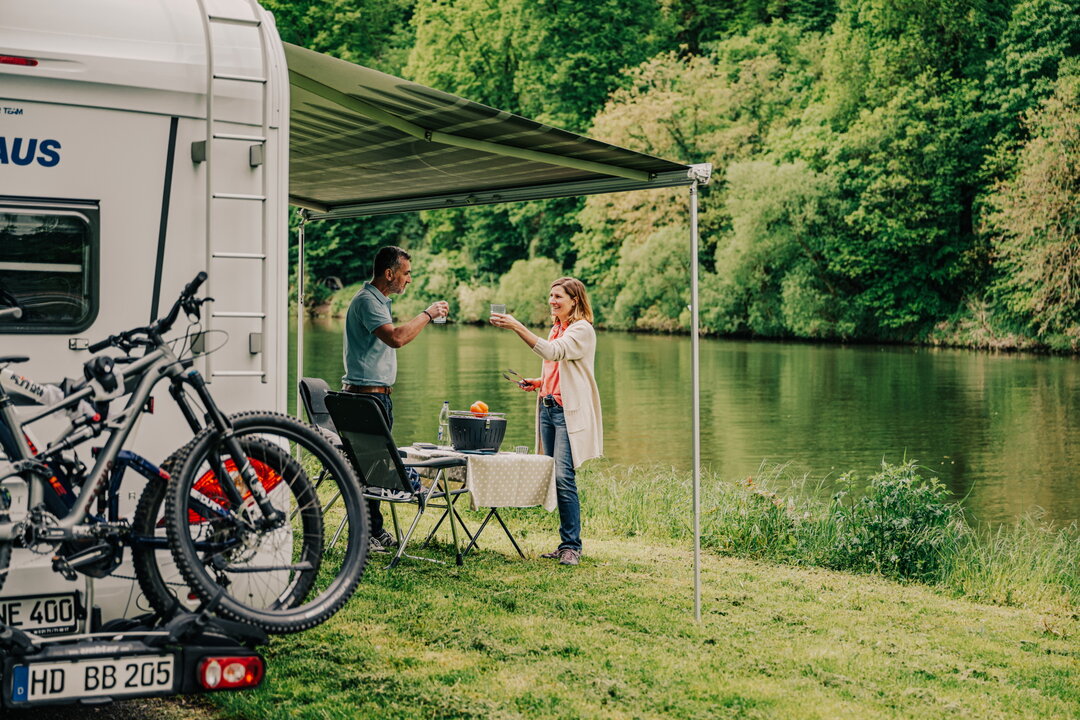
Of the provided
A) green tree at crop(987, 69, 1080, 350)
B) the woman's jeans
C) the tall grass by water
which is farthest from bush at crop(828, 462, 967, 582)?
green tree at crop(987, 69, 1080, 350)

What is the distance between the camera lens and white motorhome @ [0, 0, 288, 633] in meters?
3.77

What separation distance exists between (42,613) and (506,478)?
3405 millimetres

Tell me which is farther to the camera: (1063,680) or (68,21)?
(1063,680)

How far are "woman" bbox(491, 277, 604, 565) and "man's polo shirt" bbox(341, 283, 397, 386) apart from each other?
0.94 metres

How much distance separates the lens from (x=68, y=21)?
150 inches

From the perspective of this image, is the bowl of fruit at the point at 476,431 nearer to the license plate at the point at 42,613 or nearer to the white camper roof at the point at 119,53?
the white camper roof at the point at 119,53

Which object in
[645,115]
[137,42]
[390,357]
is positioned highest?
[645,115]

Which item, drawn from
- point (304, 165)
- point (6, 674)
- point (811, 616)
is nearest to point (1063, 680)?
point (811, 616)

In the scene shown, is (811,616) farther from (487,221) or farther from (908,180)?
(487,221)

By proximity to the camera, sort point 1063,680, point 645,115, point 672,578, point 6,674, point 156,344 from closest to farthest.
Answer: point 6,674 < point 156,344 < point 1063,680 < point 672,578 < point 645,115

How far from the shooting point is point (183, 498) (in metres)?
3.37

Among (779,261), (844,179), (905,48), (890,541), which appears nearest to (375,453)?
(890,541)

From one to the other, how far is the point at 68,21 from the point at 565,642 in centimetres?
327

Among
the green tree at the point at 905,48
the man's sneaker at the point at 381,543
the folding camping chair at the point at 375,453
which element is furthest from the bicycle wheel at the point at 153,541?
the green tree at the point at 905,48
